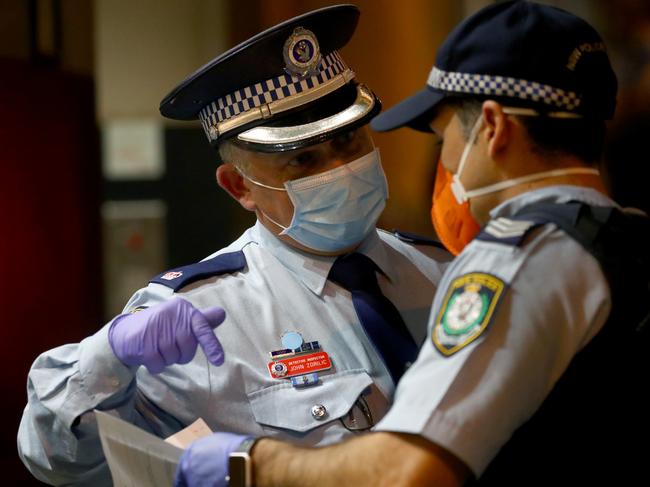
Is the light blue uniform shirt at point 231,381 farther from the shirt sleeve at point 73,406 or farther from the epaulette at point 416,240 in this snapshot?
the epaulette at point 416,240

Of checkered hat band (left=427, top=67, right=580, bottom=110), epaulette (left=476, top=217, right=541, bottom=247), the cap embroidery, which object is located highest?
the cap embroidery

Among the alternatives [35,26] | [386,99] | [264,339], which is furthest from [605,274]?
[35,26]

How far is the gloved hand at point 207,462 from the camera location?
1.60 m

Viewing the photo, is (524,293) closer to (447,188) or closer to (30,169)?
(447,188)

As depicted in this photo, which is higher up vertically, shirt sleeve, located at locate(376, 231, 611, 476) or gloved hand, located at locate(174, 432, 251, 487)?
shirt sleeve, located at locate(376, 231, 611, 476)

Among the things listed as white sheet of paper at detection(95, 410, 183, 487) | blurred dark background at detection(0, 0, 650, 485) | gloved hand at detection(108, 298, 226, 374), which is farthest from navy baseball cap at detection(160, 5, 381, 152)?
blurred dark background at detection(0, 0, 650, 485)

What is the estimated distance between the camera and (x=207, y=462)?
162cm

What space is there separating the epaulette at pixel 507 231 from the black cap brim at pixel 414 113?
263mm

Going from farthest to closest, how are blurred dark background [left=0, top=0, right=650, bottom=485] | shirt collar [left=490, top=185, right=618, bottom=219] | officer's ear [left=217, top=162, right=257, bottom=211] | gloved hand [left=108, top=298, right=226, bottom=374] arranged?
blurred dark background [left=0, top=0, right=650, bottom=485]
officer's ear [left=217, top=162, right=257, bottom=211]
gloved hand [left=108, top=298, right=226, bottom=374]
shirt collar [left=490, top=185, right=618, bottom=219]

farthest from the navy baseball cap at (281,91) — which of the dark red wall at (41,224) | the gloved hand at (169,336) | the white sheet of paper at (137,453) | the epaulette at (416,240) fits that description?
the dark red wall at (41,224)

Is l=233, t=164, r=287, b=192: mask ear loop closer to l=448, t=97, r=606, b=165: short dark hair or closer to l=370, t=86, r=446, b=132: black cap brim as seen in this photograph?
l=370, t=86, r=446, b=132: black cap brim

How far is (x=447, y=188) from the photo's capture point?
68.7 inches

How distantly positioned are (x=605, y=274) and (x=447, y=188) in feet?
1.25

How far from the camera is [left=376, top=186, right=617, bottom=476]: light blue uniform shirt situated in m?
1.41
